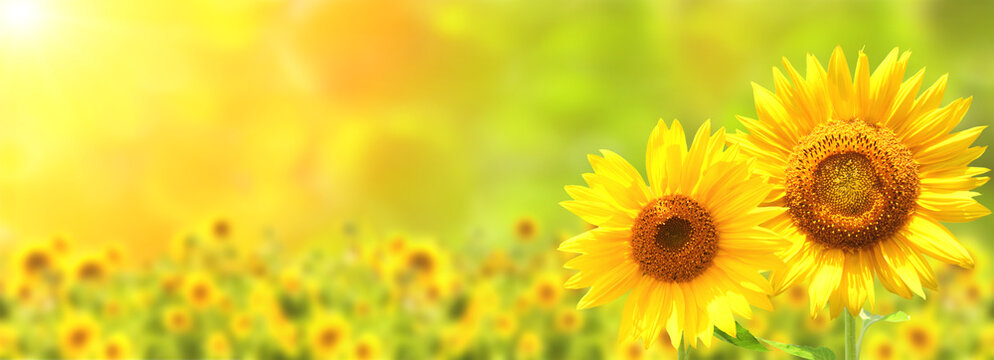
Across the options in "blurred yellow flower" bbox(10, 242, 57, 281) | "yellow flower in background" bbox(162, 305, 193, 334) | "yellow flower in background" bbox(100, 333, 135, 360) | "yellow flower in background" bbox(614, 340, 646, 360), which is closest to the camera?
"yellow flower in background" bbox(614, 340, 646, 360)

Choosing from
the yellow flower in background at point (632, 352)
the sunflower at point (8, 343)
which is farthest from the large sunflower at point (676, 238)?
the sunflower at point (8, 343)

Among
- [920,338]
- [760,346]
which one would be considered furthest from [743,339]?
[920,338]

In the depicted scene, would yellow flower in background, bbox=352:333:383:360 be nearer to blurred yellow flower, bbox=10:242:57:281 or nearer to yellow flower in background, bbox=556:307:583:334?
yellow flower in background, bbox=556:307:583:334

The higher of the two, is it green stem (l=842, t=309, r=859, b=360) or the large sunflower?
the large sunflower

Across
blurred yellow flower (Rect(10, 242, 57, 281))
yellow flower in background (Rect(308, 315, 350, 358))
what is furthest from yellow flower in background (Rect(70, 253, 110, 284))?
yellow flower in background (Rect(308, 315, 350, 358))

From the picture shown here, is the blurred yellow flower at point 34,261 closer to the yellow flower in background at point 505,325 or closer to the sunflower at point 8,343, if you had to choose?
the sunflower at point 8,343

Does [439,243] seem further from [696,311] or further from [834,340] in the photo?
[696,311]
